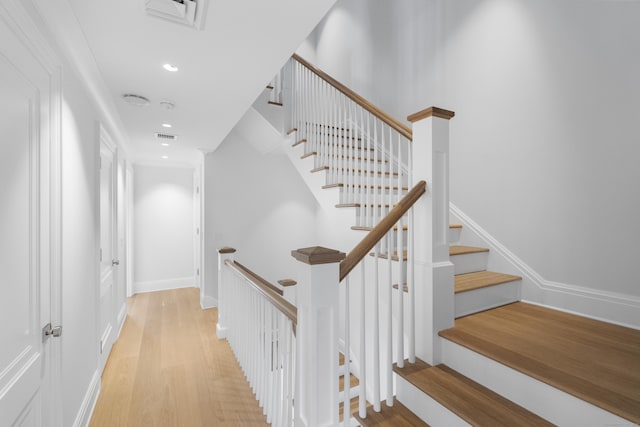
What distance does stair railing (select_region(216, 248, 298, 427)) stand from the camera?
1.64 m

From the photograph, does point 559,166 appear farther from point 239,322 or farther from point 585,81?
point 239,322

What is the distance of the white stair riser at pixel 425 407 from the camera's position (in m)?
1.28

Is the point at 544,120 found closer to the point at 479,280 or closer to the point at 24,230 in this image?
the point at 479,280

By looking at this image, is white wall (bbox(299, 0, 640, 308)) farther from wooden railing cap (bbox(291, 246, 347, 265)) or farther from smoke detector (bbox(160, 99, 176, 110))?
smoke detector (bbox(160, 99, 176, 110))

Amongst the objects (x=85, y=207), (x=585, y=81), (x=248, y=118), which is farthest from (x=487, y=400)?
(x=248, y=118)

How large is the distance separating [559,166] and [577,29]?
36.2 inches

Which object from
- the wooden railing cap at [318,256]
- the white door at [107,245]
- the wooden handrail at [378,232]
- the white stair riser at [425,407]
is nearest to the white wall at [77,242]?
the white door at [107,245]

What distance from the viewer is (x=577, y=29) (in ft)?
6.52

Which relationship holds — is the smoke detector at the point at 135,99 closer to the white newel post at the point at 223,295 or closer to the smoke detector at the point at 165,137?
the smoke detector at the point at 165,137

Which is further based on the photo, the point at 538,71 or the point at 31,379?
the point at 538,71

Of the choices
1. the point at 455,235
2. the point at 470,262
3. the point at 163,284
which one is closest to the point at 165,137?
the point at 163,284

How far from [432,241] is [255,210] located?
338cm

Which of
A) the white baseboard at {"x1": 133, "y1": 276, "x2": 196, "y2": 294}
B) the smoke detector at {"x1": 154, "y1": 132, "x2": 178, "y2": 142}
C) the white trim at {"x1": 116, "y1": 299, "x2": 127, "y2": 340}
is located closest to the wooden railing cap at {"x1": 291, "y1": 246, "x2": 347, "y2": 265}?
the smoke detector at {"x1": 154, "y1": 132, "x2": 178, "y2": 142}

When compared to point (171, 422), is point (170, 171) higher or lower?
higher
